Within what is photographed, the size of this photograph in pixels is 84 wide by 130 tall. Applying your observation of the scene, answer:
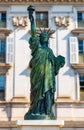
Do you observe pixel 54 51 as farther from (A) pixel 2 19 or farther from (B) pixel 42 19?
A: (A) pixel 2 19

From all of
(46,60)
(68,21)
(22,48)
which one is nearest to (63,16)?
(68,21)

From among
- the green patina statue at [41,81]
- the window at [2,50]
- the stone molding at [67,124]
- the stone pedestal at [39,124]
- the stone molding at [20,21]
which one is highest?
the stone molding at [20,21]

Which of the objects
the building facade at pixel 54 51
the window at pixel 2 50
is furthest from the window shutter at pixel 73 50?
the window at pixel 2 50

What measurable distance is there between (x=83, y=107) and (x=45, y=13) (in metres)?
5.90

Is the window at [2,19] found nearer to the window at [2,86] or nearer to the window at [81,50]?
the window at [2,86]

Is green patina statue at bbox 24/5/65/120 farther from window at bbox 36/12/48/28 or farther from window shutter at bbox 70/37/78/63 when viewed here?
window at bbox 36/12/48/28

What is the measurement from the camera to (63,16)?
2633 centimetres

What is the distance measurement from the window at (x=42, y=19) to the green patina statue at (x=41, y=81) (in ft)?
46.9

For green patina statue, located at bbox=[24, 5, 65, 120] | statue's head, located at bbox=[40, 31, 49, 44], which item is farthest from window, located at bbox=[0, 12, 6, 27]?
green patina statue, located at bbox=[24, 5, 65, 120]

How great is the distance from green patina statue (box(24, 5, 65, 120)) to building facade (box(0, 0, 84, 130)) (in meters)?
12.8

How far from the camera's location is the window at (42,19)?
26.3 m

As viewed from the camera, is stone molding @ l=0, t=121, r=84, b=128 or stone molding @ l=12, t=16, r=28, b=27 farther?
stone molding @ l=12, t=16, r=28, b=27

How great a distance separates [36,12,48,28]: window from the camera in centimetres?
2634

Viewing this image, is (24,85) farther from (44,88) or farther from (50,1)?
(44,88)
